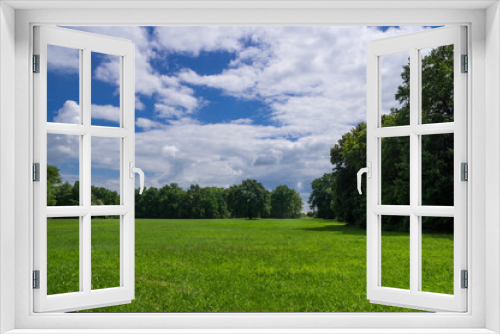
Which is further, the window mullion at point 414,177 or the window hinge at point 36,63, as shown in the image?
the window mullion at point 414,177

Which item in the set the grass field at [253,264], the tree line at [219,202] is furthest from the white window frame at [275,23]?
the tree line at [219,202]

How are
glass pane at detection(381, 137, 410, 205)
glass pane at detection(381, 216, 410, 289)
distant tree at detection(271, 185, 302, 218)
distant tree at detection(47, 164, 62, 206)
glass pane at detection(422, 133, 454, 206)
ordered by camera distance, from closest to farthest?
distant tree at detection(47, 164, 62, 206) < glass pane at detection(381, 137, 410, 205) < glass pane at detection(381, 216, 410, 289) < glass pane at detection(422, 133, 454, 206) < distant tree at detection(271, 185, 302, 218)

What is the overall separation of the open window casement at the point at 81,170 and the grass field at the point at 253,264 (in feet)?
3.62

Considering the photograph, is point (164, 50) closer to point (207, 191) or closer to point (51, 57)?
point (207, 191)

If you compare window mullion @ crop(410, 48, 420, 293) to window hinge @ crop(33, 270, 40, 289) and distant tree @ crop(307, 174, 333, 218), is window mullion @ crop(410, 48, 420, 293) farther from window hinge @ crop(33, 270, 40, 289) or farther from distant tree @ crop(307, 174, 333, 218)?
distant tree @ crop(307, 174, 333, 218)

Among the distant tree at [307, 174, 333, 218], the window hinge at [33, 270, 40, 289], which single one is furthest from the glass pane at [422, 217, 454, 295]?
the window hinge at [33, 270, 40, 289]

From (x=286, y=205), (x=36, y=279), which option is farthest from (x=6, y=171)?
(x=286, y=205)

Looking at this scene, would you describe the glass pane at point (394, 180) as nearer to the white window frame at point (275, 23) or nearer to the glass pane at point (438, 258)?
the white window frame at point (275, 23)

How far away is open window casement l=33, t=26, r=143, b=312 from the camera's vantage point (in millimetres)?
2164

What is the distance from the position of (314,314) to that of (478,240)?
2.99 ft

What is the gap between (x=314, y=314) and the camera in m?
2.14

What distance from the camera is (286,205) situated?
593 inches

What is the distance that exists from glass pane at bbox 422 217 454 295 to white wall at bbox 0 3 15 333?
6.72 meters

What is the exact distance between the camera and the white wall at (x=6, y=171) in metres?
2.04
